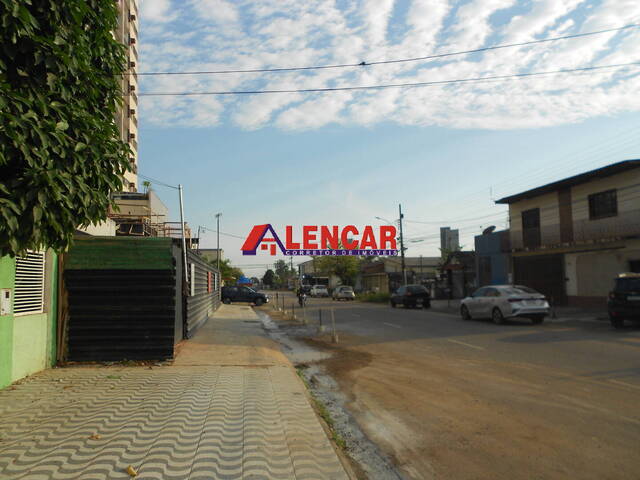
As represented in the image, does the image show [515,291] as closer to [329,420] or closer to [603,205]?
[603,205]

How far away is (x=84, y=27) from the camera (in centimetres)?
530

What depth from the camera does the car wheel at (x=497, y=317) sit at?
60.7 ft

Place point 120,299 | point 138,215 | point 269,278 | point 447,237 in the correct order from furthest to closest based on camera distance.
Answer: point 269,278 < point 447,237 < point 138,215 < point 120,299

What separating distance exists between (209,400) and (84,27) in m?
4.74

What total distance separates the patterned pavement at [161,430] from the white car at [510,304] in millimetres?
11911

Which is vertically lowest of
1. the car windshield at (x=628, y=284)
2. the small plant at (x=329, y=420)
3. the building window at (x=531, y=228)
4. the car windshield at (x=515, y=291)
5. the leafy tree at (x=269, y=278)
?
the small plant at (x=329, y=420)

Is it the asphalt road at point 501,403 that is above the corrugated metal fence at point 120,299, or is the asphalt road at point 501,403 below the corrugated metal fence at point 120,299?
below

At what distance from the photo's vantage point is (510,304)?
59.3 ft

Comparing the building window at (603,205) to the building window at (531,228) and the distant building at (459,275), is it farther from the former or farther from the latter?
the distant building at (459,275)

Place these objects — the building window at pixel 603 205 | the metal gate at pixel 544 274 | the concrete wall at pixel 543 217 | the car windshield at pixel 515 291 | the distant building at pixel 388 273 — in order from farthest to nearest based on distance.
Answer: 1. the distant building at pixel 388 273
2. the concrete wall at pixel 543 217
3. the metal gate at pixel 544 274
4. the building window at pixel 603 205
5. the car windshield at pixel 515 291

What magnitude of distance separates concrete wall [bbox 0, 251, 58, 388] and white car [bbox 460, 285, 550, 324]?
14.4 meters

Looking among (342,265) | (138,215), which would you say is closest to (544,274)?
(138,215)

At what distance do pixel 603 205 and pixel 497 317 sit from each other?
11.4m

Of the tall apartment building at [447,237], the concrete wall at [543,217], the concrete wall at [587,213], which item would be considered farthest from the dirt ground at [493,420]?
the tall apartment building at [447,237]
